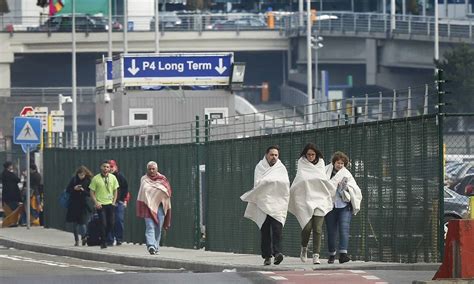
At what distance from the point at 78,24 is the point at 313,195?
3255 inches

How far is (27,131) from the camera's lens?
4194 cm

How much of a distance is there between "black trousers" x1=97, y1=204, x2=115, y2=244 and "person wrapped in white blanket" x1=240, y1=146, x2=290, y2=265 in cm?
823

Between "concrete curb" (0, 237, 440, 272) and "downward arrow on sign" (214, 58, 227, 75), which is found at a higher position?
"downward arrow on sign" (214, 58, 227, 75)

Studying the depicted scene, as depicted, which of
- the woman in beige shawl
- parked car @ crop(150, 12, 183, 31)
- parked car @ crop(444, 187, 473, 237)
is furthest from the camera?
parked car @ crop(150, 12, 183, 31)

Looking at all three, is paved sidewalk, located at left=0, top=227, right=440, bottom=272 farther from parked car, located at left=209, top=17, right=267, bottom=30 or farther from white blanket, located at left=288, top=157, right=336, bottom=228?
parked car, located at left=209, top=17, right=267, bottom=30

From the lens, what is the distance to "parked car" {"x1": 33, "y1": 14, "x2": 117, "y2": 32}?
347 ft

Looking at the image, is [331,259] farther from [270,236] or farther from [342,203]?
[270,236]

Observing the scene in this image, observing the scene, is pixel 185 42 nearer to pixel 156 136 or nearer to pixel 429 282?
pixel 156 136

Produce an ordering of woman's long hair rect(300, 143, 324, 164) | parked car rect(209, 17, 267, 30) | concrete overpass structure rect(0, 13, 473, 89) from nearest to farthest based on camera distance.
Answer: woman's long hair rect(300, 143, 324, 164) < concrete overpass structure rect(0, 13, 473, 89) < parked car rect(209, 17, 267, 30)

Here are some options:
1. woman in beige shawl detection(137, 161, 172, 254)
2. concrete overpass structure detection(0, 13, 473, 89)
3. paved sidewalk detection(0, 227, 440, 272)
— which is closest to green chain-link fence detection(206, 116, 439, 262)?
paved sidewalk detection(0, 227, 440, 272)

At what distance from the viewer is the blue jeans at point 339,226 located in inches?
969

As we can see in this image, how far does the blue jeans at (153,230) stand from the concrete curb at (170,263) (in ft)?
2.05

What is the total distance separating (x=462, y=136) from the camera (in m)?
24.1

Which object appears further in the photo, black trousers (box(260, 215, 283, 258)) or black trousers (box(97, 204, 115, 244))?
black trousers (box(97, 204, 115, 244))
